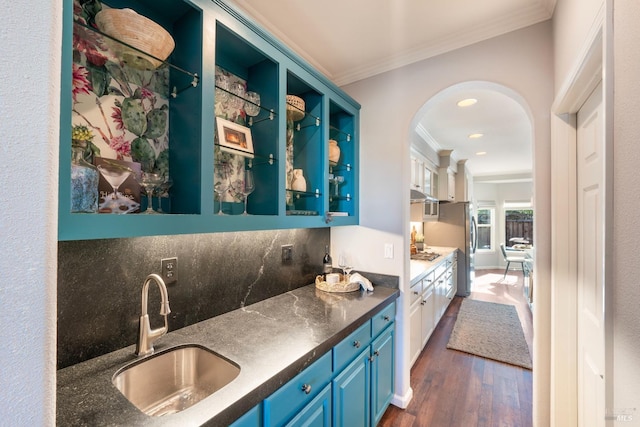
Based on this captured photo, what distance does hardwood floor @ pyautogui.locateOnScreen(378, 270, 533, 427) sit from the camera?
1974mm

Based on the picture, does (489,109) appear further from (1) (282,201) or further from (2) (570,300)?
(1) (282,201)

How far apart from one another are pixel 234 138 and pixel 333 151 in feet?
2.96

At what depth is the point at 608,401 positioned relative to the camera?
735 millimetres

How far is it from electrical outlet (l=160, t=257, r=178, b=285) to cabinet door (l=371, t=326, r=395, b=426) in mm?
1200

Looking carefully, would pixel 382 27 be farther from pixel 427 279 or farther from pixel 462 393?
pixel 462 393

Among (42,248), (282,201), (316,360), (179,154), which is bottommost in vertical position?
(316,360)

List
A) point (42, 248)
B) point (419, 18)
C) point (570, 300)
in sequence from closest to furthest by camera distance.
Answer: point (42, 248) < point (570, 300) < point (419, 18)

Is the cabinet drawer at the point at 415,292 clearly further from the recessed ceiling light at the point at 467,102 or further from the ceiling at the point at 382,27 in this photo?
the recessed ceiling light at the point at 467,102

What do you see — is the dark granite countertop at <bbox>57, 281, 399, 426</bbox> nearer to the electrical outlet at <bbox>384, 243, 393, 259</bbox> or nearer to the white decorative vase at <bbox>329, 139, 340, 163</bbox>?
the electrical outlet at <bbox>384, 243, 393, 259</bbox>

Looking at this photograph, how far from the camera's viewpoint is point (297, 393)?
108cm

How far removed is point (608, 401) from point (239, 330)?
131 cm

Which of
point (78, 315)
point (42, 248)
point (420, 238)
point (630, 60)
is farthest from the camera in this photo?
point (420, 238)

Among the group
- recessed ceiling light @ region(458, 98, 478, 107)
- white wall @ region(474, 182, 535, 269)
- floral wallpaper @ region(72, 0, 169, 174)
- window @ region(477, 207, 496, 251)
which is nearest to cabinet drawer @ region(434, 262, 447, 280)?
recessed ceiling light @ region(458, 98, 478, 107)

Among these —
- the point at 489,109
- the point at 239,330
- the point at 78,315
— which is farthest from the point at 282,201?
the point at 489,109
